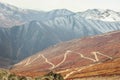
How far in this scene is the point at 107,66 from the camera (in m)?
161

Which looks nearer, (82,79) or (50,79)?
(50,79)

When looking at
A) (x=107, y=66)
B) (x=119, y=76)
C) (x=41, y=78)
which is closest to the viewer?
(x=41, y=78)

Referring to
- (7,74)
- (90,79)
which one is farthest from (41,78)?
(90,79)

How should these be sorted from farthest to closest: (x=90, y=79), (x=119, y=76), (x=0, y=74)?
(x=90, y=79) → (x=119, y=76) → (x=0, y=74)

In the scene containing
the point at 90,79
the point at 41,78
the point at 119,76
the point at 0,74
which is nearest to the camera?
the point at 0,74

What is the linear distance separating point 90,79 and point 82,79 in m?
5.11

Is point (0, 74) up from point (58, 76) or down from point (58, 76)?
up

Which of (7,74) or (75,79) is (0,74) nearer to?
(7,74)

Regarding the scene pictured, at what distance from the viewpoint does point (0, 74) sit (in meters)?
50.1

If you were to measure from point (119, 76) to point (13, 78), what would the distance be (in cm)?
5907

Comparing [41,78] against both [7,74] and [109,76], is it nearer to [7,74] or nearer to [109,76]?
[7,74]

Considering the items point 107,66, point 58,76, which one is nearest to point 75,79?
point 107,66

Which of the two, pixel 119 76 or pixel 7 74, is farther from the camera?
pixel 119 76

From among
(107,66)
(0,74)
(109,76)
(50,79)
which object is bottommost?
(107,66)
